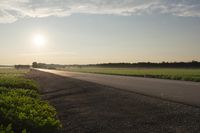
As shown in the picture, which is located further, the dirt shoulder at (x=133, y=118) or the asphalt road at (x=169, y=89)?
the asphalt road at (x=169, y=89)

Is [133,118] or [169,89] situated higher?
[169,89]

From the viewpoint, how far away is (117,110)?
15594mm

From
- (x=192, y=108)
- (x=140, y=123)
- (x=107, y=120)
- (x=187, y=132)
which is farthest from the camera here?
(x=192, y=108)

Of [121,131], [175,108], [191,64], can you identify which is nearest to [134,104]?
[175,108]

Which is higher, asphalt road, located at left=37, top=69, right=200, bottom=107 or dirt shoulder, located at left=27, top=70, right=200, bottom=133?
asphalt road, located at left=37, top=69, right=200, bottom=107

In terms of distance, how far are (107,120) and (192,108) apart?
3948 mm

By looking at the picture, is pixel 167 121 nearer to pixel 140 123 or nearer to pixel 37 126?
pixel 140 123

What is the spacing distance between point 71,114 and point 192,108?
525cm

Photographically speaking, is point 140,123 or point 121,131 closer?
point 121,131

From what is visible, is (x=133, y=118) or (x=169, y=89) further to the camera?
(x=169, y=89)

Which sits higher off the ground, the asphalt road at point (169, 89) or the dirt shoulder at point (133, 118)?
the asphalt road at point (169, 89)

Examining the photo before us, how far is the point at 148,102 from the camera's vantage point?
1736 centimetres

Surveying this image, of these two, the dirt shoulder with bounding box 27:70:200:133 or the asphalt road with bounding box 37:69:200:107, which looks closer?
the dirt shoulder with bounding box 27:70:200:133

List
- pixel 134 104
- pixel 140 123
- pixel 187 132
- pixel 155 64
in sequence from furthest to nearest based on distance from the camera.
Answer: pixel 155 64, pixel 134 104, pixel 140 123, pixel 187 132
